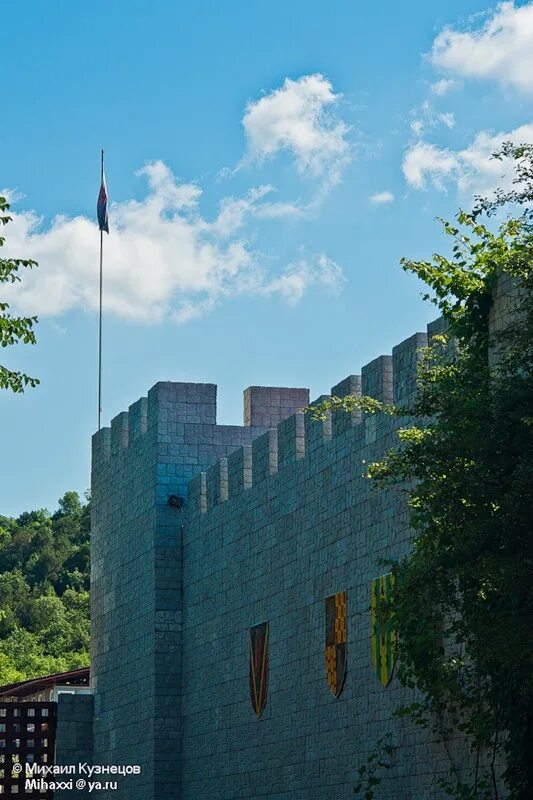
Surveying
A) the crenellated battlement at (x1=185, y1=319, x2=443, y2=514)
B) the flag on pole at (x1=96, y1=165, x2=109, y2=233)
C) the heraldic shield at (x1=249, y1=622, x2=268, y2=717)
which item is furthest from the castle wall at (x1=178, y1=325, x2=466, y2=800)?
the flag on pole at (x1=96, y1=165, x2=109, y2=233)

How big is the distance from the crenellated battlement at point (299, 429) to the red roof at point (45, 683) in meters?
6.80

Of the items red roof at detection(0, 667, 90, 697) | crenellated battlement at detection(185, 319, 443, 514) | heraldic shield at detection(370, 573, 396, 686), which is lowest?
heraldic shield at detection(370, 573, 396, 686)

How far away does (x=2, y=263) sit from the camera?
13750mm

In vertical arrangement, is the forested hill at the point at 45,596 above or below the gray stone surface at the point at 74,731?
above

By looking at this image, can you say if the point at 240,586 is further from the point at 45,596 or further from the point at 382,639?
the point at 45,596

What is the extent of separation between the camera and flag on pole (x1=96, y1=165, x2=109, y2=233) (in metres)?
28.9

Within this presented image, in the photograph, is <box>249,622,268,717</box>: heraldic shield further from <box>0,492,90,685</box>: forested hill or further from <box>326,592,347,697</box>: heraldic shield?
<box>0,492,90,685</box>: forested hill

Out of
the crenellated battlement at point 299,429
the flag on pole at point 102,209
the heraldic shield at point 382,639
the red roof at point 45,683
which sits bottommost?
the heraldic shield at point 382,639

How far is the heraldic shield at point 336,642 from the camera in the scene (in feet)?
57.0

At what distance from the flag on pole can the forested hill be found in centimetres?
2713

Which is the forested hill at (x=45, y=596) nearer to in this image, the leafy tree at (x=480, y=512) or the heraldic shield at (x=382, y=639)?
the heraldic shield at (x=382, y=639)

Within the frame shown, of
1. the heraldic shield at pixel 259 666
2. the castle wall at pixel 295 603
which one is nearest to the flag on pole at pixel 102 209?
the castle wall at pixel 295 603

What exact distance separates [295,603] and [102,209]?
12.2 meters

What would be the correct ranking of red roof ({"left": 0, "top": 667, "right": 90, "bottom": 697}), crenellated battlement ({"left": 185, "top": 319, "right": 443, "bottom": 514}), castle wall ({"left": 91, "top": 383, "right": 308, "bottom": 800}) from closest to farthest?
1. crenellated battlement ({"left": 185, "top": 319, "right": 443, "bottom": 514})
2. castle wall ({"left": 91, "top": 383, "right": 308, "bottom": 800})
3. red roof ({"left": 0, "top": 667, "right": 90, "bottom": 697})
